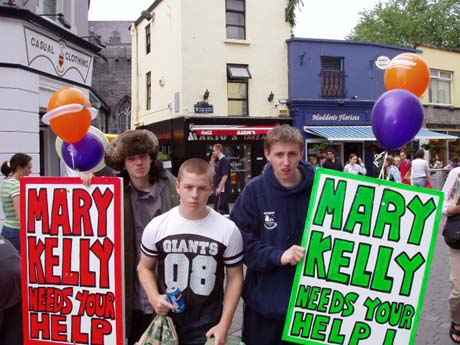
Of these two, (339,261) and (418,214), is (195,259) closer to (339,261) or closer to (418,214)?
(339,261)

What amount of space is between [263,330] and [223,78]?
55.0 ft

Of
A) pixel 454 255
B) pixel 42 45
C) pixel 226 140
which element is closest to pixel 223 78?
pixel 226 140

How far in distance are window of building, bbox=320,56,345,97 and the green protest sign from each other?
18567 mm

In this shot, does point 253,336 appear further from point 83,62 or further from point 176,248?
point 83,62

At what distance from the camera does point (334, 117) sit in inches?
822

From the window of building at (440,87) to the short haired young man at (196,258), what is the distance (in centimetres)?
2491

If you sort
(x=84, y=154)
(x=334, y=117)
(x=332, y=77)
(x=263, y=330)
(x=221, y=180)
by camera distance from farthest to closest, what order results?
(x=332, y=77) < (x=334, y=117) < (x=221, y=180) < (x=84, y=154) < (x=263, y=330)

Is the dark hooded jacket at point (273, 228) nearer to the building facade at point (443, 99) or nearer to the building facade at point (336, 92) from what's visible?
the building facade at point (336, 92)

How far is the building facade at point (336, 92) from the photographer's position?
65.5ft

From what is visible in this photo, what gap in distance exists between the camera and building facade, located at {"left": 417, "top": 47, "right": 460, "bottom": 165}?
24766mm

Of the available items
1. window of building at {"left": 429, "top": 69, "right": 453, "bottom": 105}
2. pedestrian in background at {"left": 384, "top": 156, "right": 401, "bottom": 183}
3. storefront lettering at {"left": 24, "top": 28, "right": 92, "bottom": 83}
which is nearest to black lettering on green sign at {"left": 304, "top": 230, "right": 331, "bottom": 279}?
pedestrian in background at {"left": 384, "top": 156, "right": 401, "bottom": 183}

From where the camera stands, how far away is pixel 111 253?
279 centimetres

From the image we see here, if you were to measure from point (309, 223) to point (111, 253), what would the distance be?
1.08 m

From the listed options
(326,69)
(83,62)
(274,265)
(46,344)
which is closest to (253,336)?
(274,265)
